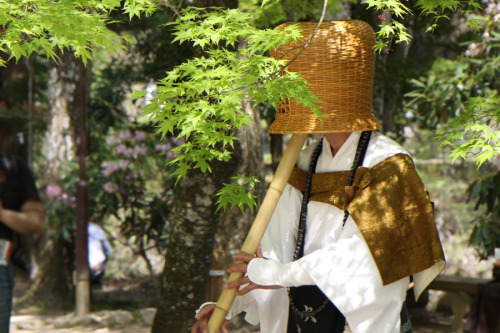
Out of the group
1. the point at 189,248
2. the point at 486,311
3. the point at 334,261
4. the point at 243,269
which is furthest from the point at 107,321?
the point at 334,261

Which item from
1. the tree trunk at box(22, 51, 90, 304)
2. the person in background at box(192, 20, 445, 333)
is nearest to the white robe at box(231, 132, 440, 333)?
the person in background at box(192, 20, 445, 333)

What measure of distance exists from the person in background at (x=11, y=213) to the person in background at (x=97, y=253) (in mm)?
5616

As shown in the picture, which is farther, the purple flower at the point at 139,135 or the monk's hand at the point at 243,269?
the purple flower at the point at 139,135

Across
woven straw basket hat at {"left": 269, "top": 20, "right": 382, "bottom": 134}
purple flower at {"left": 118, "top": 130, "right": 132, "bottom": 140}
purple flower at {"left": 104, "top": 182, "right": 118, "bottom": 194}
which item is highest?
woven straw basket hat at {"left": 269, "top": 20, "right": 382, "bottom": 134}

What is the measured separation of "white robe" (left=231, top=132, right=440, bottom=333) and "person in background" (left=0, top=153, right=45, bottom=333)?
1.32m

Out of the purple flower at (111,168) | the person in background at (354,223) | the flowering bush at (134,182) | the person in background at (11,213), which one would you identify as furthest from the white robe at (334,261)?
the purple flower at (111,168)

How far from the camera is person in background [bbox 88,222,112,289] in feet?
29.5

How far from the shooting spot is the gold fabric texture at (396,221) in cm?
246

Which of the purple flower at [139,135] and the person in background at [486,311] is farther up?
the purple flower at [139,135]

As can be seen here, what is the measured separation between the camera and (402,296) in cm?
255

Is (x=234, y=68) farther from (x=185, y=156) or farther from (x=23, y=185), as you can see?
(x=23, y=185)

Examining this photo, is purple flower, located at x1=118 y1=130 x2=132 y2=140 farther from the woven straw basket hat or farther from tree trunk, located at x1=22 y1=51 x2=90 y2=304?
the woven straw basket hat

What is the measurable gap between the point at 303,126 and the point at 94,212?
6.53 m

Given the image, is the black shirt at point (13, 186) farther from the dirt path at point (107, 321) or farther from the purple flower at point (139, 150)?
the purple flower at point (139, 150)
